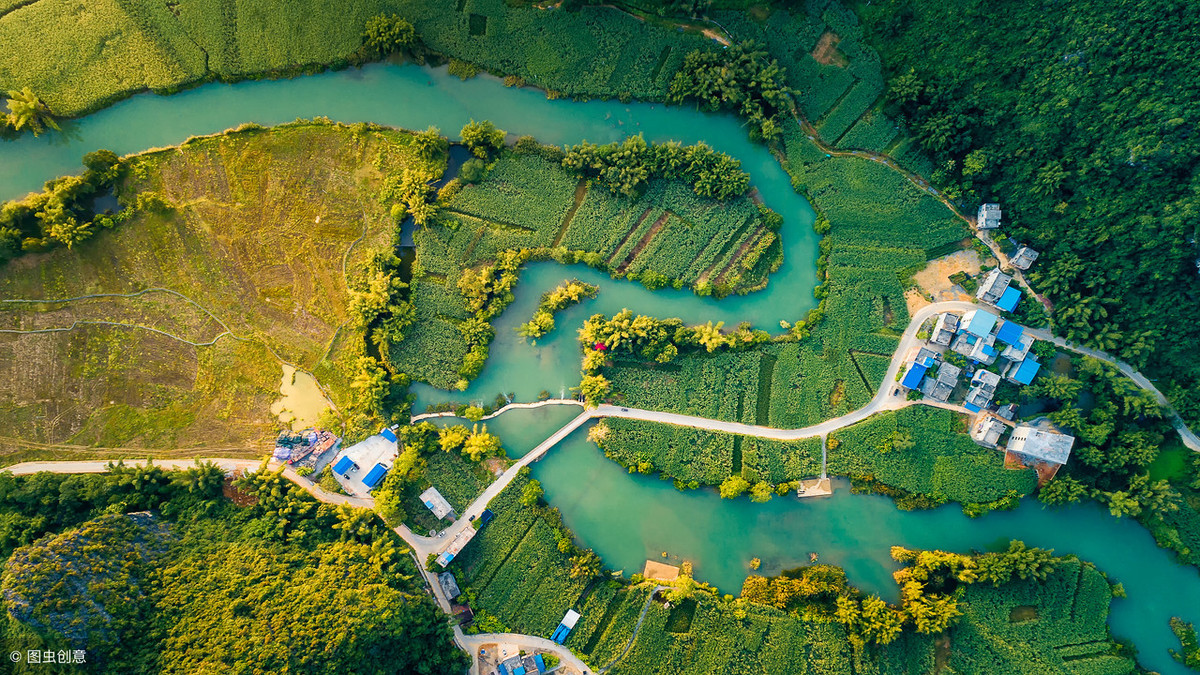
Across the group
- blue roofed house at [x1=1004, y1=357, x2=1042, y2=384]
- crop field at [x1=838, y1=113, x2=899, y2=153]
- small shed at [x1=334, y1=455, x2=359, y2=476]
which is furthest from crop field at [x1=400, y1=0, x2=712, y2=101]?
blue roofed house at [x1=1004, y1=357, x2=1042, y2=384]

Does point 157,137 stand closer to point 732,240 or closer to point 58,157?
point 58,157

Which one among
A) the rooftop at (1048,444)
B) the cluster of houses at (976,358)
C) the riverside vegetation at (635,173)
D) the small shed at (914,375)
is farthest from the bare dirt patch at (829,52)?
the rooftop at (1048,444)

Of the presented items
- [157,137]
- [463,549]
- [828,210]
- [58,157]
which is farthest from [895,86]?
[58,157]

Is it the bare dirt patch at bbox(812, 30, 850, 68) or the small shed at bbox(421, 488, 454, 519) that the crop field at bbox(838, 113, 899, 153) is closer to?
the bare dirt patch at bbox(812, 30, 850, 68)

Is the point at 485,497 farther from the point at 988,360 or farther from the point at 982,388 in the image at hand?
the point at 988,360

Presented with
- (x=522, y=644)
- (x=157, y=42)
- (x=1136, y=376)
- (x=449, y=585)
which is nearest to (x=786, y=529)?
(x=522, y=644)

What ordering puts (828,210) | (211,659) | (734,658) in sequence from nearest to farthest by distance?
1. (211,659)
2. (734,658)
3. (828,210)
